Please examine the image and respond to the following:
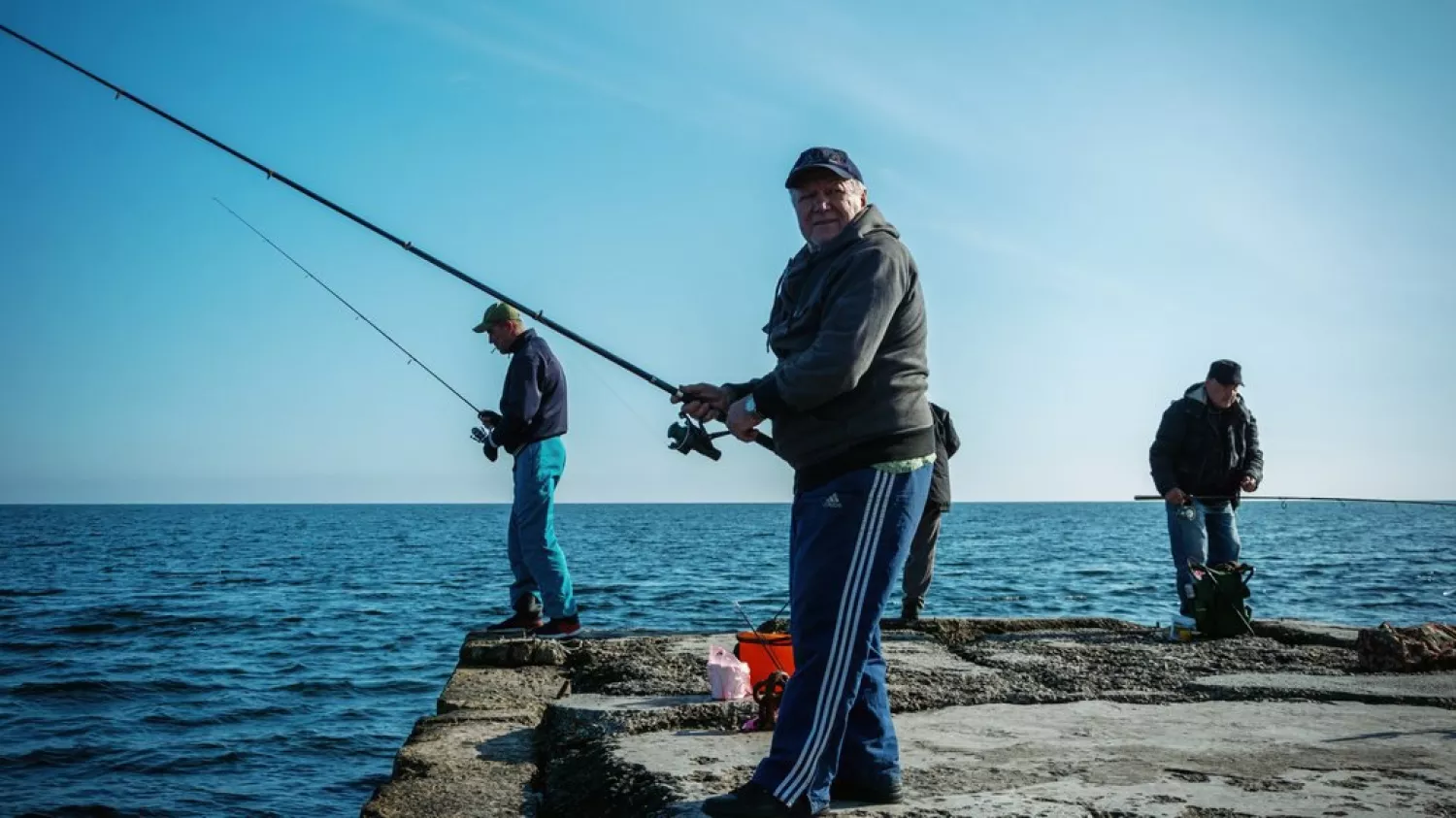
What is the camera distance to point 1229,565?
6754 millimetres

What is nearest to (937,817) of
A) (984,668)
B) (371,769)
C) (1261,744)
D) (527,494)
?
(1261,744)

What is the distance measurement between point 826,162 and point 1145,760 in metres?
2.11

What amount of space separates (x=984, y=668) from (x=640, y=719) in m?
2.05

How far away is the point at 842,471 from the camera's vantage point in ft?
9.75

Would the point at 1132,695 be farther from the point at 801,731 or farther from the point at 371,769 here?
the point at 371,769

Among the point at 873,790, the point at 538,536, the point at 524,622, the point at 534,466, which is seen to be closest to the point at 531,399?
the point at 534,466

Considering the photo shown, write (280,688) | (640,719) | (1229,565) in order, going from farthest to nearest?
(280,688)
(1229,565)
(640,719)

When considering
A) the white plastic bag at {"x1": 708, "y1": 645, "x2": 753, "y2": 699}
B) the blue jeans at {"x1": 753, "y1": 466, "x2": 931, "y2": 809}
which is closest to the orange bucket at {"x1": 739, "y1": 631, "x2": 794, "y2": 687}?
the white plastic bag at {"x1": 708, "y1": 645, "x2": 753, "y2": 699}

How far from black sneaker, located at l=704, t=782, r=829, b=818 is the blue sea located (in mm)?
4709

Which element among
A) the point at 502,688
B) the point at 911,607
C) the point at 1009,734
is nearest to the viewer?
the point at 1009,734

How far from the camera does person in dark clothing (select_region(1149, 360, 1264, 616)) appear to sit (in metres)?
7.22

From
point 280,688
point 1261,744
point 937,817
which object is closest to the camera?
point 937,817

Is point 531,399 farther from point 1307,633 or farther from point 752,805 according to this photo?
point 1307,633

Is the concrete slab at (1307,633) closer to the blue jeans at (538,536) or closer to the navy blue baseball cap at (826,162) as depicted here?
the blue jeans at (538,536)
